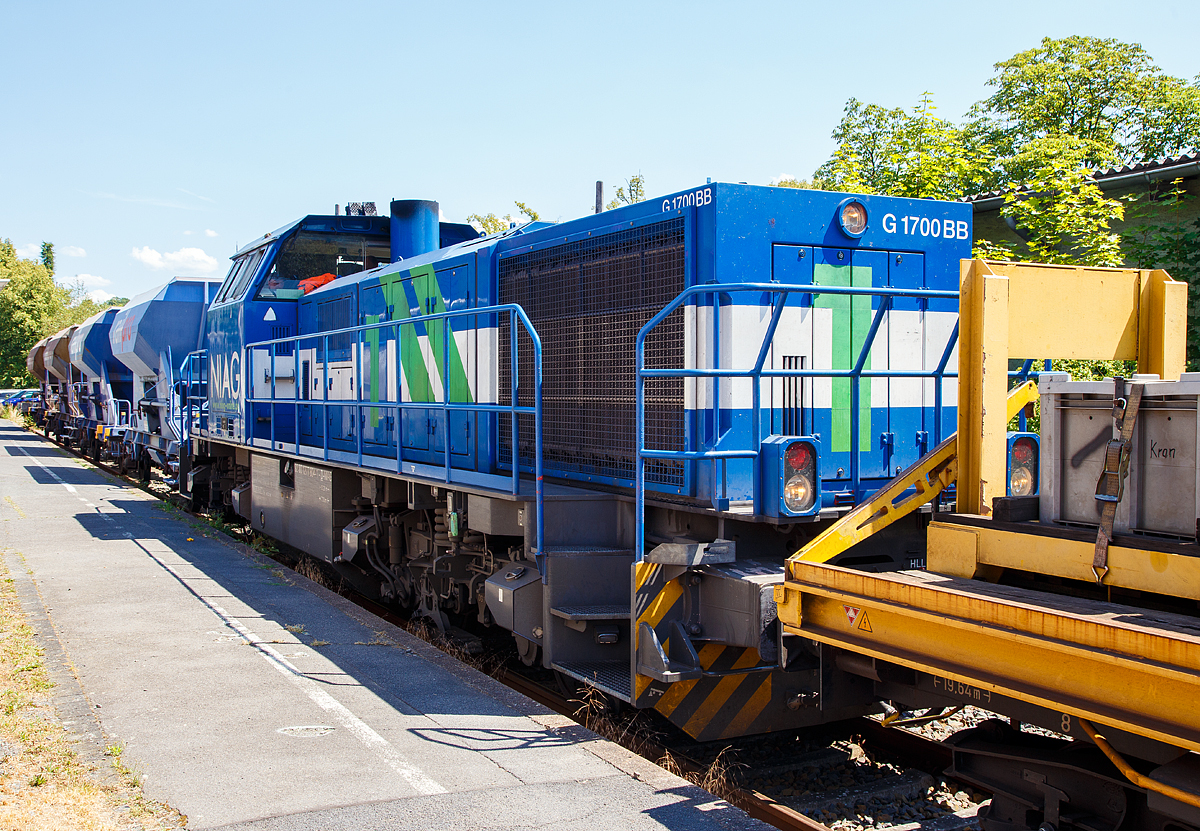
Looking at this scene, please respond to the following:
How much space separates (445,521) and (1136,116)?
2521 cm

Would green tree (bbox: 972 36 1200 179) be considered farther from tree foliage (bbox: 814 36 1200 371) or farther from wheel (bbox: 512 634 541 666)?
wheel (bbox: 512 634 541 666)

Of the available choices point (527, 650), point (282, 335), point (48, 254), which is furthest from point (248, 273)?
point (48, 254)

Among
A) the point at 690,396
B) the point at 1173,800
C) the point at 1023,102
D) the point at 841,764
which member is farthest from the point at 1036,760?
the point at 1023,102

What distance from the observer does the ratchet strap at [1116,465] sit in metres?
3.23

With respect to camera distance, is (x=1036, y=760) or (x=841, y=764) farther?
(x=841, y=764)

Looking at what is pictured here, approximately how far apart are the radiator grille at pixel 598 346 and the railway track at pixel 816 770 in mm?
1471

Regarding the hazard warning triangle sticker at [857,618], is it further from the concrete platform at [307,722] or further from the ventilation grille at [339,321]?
the ventilation grille at [339,321]

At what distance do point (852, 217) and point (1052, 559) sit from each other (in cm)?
258

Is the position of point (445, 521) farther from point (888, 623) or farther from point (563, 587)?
point (888, 623)

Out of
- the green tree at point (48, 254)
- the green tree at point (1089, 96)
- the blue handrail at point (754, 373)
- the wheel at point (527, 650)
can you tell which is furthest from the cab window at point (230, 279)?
the green tree at point (48, 254)

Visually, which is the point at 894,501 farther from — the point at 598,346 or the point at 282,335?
the point at 282,335

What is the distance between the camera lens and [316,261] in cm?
1076

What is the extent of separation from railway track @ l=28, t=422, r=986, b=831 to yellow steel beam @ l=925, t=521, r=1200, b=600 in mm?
1357

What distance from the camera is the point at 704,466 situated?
4996mm
